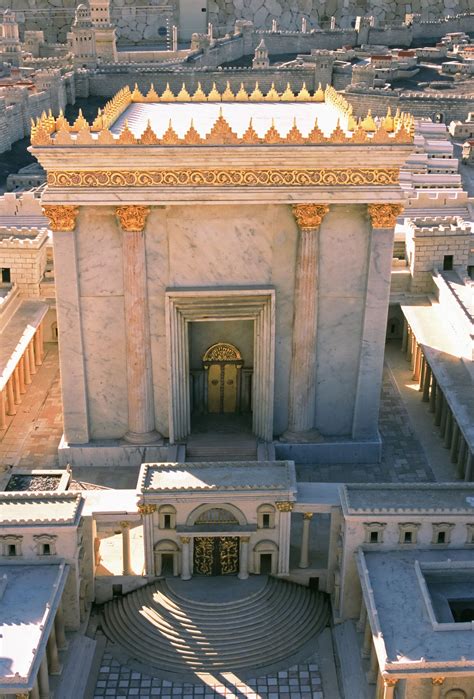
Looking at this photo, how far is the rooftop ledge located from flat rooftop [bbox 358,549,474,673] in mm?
10402

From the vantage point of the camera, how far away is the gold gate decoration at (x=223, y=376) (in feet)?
92.9

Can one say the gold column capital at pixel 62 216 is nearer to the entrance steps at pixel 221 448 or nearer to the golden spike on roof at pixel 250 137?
the golden spike on roof at pixel 250 137

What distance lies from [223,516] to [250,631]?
8.96 feet

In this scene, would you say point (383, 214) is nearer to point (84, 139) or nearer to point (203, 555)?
point (84, 139)

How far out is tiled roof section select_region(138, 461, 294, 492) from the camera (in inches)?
885

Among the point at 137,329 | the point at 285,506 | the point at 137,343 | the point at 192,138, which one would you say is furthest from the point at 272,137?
the point at 285,506

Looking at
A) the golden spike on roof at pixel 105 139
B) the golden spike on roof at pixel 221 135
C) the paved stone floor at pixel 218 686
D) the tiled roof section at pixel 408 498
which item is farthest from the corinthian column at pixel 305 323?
the paved stone floor at pixel 218 686

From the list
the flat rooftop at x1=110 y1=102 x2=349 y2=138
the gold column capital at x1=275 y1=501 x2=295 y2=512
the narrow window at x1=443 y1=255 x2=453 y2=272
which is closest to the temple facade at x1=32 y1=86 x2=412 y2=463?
the flat rooftop at x1=110 y1=102 x2=349 y2=138

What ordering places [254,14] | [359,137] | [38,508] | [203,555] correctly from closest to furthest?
1. [38,508]
2. [203,555]
3. [359,137]
4. [254,14]

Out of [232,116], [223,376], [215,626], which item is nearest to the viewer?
[215,626]

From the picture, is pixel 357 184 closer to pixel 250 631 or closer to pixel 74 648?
pixel 250 631

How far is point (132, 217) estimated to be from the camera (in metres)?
25.1

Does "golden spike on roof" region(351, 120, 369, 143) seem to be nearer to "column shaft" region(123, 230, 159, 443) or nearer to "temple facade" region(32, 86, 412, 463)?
"temple facade" region(32, 86, 412, 463)

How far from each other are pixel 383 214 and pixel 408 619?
1091 centimetres
